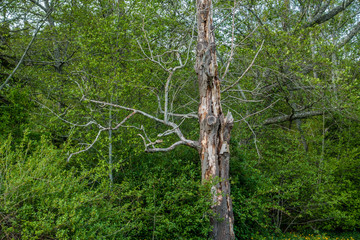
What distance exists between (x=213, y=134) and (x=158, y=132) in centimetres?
261

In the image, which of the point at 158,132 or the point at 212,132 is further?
the point at 158,132

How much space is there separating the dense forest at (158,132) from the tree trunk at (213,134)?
0.02 m

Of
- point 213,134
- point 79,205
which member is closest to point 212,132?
point 213,134

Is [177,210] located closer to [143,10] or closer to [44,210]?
[44,210]

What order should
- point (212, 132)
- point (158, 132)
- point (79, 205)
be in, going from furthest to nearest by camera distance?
point (158, 132), point (212, 132), point (79, 205)

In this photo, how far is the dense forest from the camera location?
493 cm

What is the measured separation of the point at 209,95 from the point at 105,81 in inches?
93.4

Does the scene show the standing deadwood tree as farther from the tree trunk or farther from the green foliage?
the green foliage

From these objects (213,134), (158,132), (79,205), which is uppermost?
(158,132)

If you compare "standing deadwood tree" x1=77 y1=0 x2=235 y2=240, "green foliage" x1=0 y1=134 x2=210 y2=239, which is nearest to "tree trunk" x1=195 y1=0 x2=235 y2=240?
"standing deadwood tree" x1=77 y1=0 x2=235 y2=240

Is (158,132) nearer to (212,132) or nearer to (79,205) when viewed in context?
(212,132)

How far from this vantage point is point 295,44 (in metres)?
8.39

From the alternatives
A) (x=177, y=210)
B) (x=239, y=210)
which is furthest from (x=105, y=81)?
(x=239, y=210)

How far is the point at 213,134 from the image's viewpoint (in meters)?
6.06
